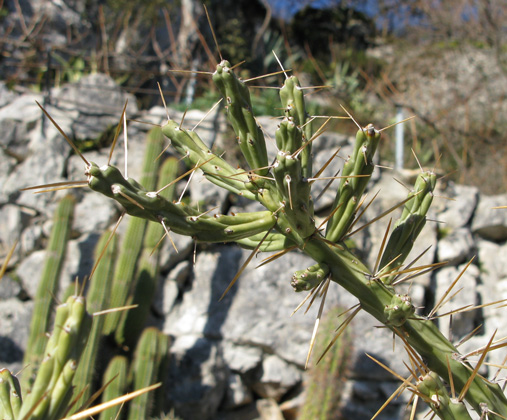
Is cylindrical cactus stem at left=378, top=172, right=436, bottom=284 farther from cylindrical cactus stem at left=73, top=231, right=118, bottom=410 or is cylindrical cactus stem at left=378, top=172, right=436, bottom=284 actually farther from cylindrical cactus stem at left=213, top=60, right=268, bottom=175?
cylindrical cactus stem at left=73, top=231, right=118, bottom=410

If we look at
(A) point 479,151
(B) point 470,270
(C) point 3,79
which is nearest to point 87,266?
(C) point 3,79

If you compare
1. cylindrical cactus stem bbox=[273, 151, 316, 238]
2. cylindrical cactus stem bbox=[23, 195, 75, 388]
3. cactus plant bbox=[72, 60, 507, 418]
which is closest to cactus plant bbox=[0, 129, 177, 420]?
cylindrical cactus stem bbox=[23, 195, 75, 388]

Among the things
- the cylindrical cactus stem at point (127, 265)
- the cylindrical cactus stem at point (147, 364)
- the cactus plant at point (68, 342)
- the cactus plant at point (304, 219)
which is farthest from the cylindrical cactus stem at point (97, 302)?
the cactus plant at point (304, 219)

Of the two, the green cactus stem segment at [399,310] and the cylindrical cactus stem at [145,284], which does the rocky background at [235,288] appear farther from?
the green cactus stem segment at [399,310]

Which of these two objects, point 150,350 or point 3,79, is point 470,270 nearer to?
point 150,350

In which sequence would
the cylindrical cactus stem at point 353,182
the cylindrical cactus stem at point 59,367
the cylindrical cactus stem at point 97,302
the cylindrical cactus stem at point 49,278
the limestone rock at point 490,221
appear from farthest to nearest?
the limestone rock at point 490,221 → the cylindrical cactus stem at point 49,278 → the cylindrical cactus stem at point 97,302 → the cylindrical cactus stem at point 353,182 → the cylindrical cactus stem at point 59,367

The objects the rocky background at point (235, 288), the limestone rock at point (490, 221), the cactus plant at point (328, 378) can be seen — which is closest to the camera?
the cactus plant at point (328, 378)
